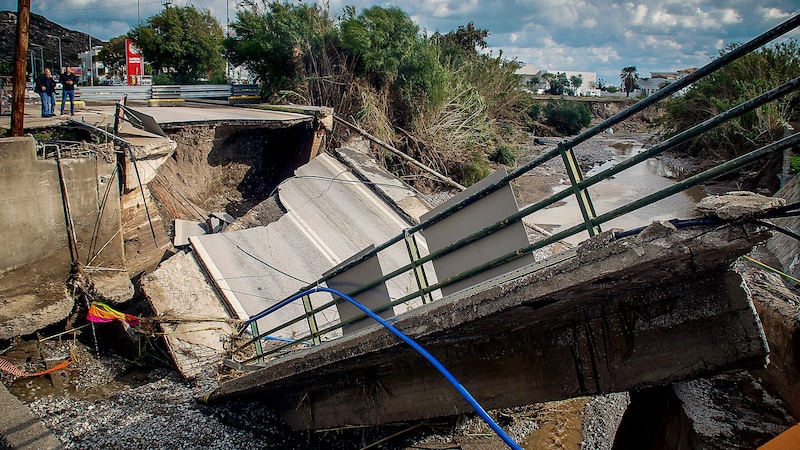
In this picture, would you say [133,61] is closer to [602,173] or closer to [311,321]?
[311,321]

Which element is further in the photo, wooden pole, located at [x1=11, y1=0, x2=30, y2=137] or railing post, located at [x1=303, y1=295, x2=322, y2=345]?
wooden pole, located at [x1=11, y1=0, x2=30, y2=137]

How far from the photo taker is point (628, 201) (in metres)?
16.9

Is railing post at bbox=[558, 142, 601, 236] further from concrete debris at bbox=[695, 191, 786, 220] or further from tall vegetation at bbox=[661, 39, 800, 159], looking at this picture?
tall vegetation at bbox=[661, 39, 800, 159]

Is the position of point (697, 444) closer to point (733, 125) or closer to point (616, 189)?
point (616, 189)

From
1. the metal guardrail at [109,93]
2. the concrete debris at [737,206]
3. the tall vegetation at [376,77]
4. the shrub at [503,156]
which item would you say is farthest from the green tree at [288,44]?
the concrete debris at [737,206]

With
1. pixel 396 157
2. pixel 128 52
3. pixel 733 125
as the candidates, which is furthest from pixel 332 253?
pixel 128 52

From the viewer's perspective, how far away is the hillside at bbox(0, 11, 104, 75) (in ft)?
102

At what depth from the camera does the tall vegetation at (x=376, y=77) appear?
1516cm

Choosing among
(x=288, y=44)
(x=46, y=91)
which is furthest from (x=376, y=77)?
(x=46, y=91)

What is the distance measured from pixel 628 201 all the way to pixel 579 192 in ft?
51.2

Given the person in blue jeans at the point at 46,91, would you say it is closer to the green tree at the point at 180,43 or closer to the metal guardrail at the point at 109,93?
the metal guardrail at the point at 109,93

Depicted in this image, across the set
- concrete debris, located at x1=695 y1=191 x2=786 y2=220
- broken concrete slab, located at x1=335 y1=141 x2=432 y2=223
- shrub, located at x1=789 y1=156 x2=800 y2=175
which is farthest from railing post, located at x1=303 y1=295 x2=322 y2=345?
shrub, located at x1=789 y1=156 x2=800 y2=175

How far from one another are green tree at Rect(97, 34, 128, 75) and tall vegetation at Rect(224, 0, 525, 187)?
3239cm

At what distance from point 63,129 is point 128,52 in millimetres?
28104
